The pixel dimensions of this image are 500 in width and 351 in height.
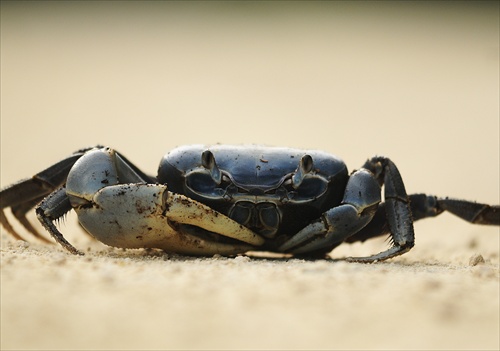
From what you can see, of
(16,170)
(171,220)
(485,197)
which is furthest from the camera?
(16,170)

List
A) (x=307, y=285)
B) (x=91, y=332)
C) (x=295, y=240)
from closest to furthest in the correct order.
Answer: (x=91, y=332) → (x=307, y=285) → (x=295, y=240)

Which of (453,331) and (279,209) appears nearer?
(453,331)

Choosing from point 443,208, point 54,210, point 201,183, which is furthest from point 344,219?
point 54,210

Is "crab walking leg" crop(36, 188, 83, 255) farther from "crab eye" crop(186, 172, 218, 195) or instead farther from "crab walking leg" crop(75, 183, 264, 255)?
"crab eye" crop(186, 172, 218, 195)

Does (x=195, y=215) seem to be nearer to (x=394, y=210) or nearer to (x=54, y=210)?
(x=54, y=210)

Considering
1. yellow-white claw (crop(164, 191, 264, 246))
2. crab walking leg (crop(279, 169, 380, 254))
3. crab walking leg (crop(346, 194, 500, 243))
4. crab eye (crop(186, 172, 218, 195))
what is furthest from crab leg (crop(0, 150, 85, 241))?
crab walking leg (crop(346, 194, 500, 243))

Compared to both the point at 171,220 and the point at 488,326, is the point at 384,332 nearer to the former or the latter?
the point at 488,326

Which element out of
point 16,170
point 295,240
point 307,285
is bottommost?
point 16,170

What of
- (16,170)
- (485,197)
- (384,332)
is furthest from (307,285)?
(16,170)

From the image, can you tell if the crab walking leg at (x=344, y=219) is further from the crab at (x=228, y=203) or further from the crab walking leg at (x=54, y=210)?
the crab walking leg at (x=54, y=210)
